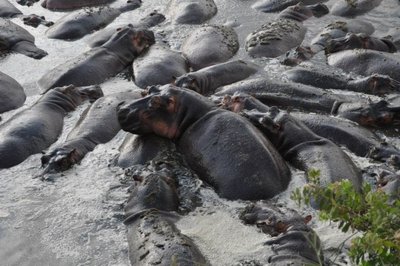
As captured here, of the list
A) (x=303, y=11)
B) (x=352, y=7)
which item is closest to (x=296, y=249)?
(x=303, y=11)

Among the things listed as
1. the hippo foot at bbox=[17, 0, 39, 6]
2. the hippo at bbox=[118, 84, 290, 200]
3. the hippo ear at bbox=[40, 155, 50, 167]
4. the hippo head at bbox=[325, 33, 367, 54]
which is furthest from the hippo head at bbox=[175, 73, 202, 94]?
the hippo foot at bbox=[17, 0, 39, 6]

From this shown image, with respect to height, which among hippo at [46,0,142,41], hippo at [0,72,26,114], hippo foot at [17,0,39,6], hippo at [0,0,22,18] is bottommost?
hippo foot at [17,0,39,6]

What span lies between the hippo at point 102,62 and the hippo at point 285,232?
3.89 metres

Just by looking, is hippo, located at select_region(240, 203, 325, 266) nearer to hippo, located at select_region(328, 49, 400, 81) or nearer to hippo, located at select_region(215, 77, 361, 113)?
hippo, located at select_region(215, 77, 361, 113)

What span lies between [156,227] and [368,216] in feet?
7.69

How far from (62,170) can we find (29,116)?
95cm

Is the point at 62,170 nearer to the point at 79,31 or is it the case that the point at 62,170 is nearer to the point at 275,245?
the point at 275,245

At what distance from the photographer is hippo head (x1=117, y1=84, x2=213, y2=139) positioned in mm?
6953

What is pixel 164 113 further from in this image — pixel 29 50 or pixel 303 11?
pixel 303 11

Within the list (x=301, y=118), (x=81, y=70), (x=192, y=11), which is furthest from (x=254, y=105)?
(x=192, y=11)

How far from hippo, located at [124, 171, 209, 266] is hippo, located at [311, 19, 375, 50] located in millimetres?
4544

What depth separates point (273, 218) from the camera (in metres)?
5.55

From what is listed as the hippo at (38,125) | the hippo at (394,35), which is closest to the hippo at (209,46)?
the hippo at (38,125)

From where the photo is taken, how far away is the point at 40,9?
12352 millimetres
